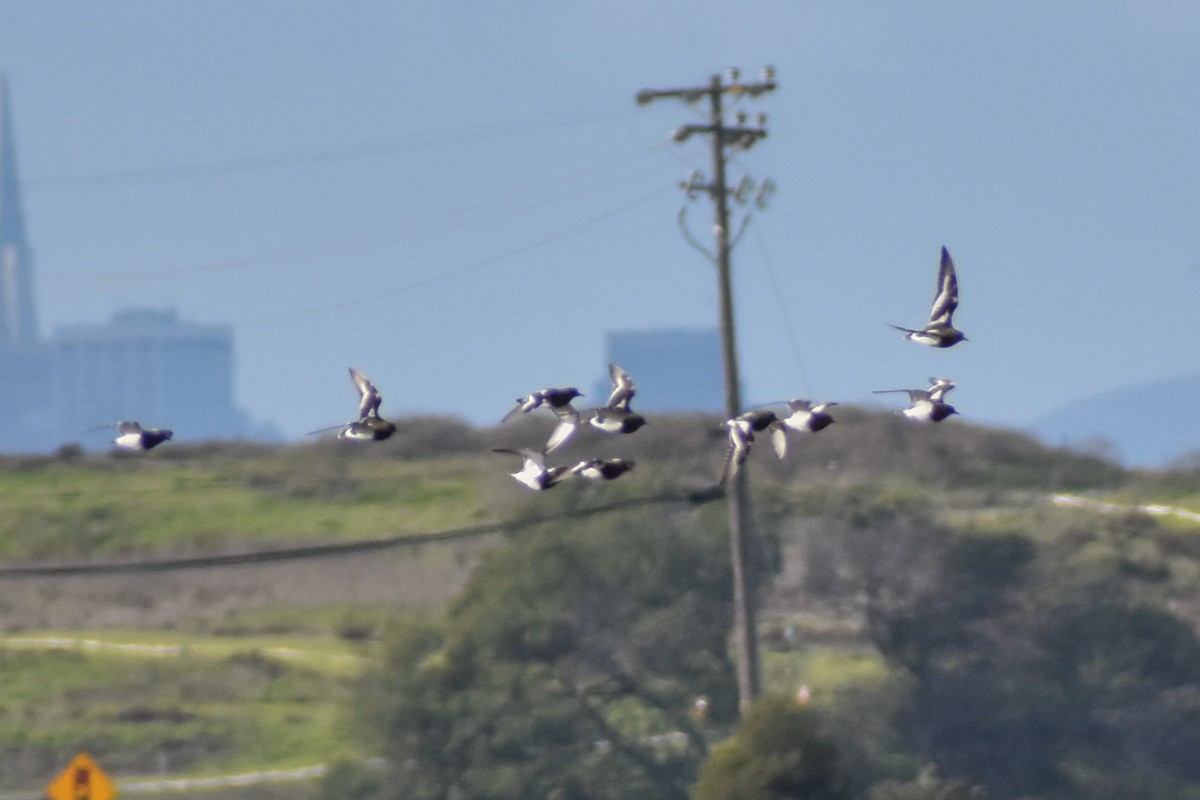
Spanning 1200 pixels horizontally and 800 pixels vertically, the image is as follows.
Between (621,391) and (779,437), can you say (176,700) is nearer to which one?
(621,391)

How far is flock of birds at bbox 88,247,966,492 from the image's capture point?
16.1 metres

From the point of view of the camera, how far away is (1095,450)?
69.5 m

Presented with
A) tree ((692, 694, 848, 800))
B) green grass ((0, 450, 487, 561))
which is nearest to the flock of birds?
tree ((692, 694, 848, 800))

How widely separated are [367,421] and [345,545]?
22.3 meters

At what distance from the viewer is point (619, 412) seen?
16.8 metres

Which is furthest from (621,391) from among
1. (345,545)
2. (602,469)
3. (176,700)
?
(176,700)

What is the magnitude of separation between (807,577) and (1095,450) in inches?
856

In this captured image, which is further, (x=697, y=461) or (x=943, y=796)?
(x=697, y=461)

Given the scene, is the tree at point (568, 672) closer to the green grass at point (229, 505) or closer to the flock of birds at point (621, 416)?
the green grass at point (229, 505)

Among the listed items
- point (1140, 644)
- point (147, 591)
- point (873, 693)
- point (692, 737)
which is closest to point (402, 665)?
point (692, 737)

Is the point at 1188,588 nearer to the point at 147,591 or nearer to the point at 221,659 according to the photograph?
the point at 221,659

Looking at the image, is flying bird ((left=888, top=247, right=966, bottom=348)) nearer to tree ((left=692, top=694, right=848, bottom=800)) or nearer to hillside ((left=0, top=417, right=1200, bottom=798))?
tree ((left=692, top=694, right=848, bottom=800))

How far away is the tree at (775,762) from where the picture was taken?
2681cm

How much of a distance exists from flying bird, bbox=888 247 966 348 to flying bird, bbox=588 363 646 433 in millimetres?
2135
